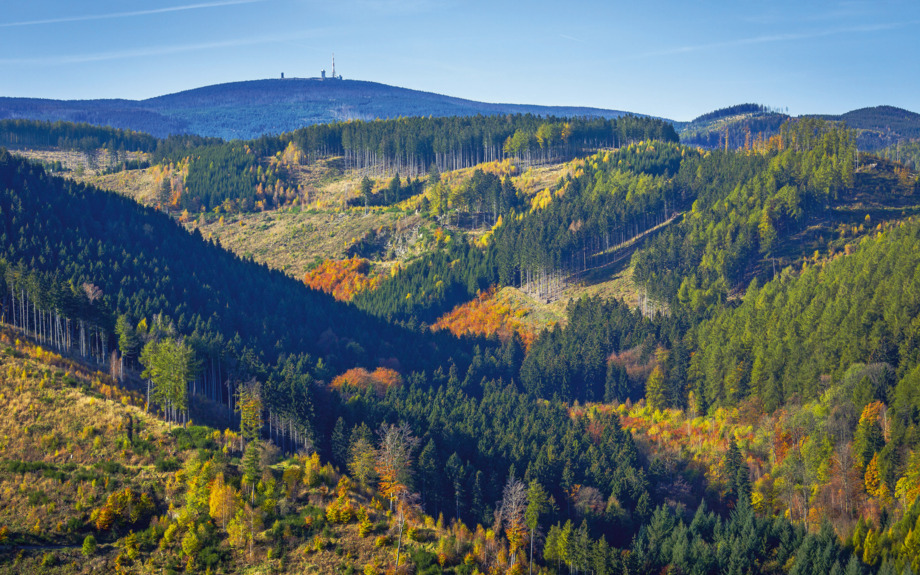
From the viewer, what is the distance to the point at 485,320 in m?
174

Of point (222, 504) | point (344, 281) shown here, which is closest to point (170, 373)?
point (222, 504)

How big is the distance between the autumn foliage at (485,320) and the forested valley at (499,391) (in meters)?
1.08

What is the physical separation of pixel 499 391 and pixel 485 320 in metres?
37.6

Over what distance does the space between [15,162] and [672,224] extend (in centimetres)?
13506

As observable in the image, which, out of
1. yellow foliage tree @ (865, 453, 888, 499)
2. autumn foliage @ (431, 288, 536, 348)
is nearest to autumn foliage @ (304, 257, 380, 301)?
autumn foliage @ (431, 288, 536, 348)

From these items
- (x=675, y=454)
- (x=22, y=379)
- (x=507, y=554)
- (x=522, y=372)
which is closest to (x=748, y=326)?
(x=675, y=454)

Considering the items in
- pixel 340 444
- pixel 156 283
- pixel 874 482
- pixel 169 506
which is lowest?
pixel 874 482

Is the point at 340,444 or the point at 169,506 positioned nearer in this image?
the point at 169,506

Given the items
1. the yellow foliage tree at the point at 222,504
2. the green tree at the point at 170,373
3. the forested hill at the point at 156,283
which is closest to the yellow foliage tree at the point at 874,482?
the yellow foliage tree at the point at 222,504

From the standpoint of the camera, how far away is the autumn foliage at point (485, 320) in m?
167

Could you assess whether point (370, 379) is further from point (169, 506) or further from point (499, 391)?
point (169, 506)

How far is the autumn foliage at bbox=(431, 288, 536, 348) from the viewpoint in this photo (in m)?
167

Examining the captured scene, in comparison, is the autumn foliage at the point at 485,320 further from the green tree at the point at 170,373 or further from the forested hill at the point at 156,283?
the green tree at the point at 170,373

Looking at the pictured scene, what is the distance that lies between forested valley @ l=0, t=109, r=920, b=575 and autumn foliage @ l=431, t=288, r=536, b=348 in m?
1.08
